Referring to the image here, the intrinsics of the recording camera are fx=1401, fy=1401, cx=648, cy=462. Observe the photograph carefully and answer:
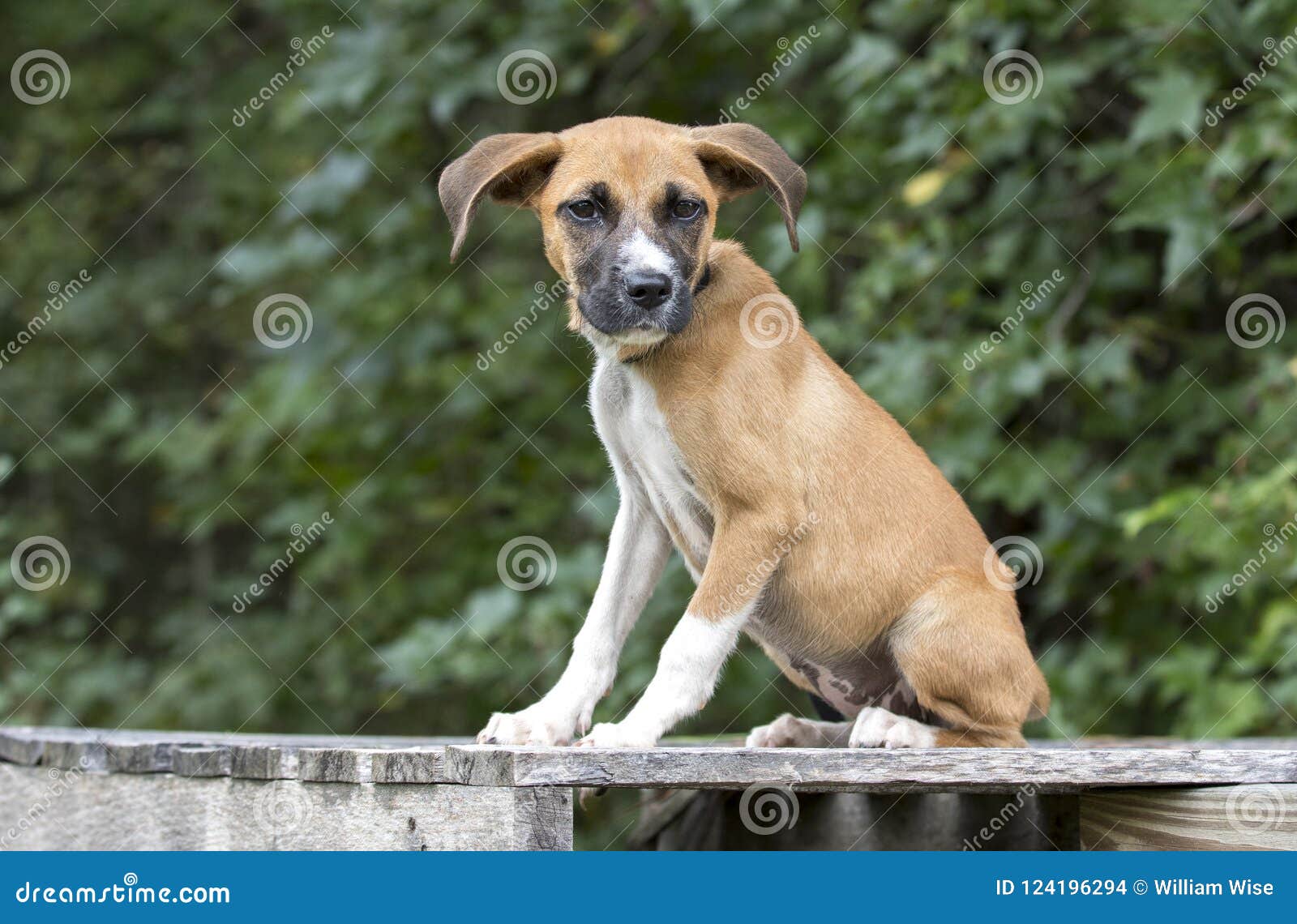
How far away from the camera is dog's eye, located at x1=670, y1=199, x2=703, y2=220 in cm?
380

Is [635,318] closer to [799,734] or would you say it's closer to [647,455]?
[647,455]

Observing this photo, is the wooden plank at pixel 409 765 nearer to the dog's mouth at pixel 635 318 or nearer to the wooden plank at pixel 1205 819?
the dog's mouth at pixel 635 318

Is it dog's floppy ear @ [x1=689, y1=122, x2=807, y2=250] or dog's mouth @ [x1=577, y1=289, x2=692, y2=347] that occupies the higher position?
dog's floppy ear @ [x1=689, y1=122, x2=807, y2=250]

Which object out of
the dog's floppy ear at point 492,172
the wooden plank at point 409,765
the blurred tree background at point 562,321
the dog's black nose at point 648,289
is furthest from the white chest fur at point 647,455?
the blurred tree background at point 562,321

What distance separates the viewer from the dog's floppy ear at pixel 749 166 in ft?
13.0

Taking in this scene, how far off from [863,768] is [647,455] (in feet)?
3.68

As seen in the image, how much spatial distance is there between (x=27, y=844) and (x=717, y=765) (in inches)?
114

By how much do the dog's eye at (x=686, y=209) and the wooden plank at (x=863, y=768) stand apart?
1.46 metres

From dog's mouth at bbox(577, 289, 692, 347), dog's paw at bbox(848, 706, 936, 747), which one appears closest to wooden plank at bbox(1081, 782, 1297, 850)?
dog's paw at bbox(848, 706, 936, 747)

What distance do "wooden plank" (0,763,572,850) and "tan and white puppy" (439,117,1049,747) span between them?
1.37 feet

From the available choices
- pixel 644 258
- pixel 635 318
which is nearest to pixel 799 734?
pixel 635 318

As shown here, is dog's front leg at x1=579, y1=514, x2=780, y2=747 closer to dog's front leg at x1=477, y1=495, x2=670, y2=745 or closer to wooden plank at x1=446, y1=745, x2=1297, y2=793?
dog's front leg at x1=477, y1=495, x2=670, y2=745

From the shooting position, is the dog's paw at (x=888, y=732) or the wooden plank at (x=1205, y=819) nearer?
the wooden plank at (x=1205, y=819)

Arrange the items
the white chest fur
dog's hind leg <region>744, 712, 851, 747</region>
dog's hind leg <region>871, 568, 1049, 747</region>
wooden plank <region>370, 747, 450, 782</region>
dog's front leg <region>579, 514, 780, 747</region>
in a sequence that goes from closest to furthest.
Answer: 1. wooden plank <region>370, 747, 450, 782</region>
2. dog's front leg <region>579, 514, 780, 747</region>
3. dog's hind leg <region>871, 568, 1049, 747</region>
4. the white chest fur
5. dog's hind leg <region>744, 712, 851, 747</region>
